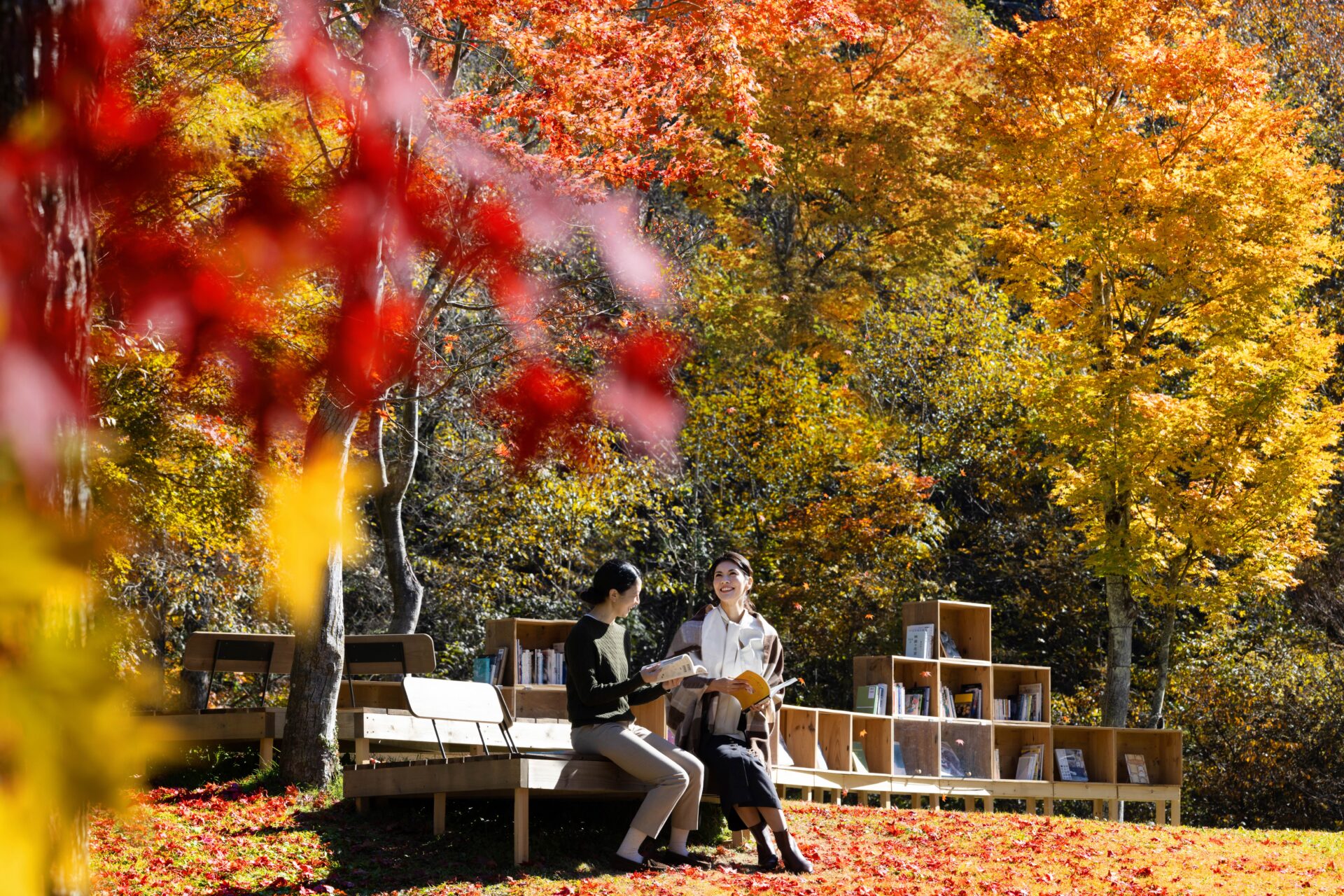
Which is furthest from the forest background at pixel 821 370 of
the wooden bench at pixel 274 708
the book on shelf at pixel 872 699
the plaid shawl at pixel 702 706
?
the book on shelf at pixel 872 699

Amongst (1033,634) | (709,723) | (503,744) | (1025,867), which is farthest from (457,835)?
(1033,634)

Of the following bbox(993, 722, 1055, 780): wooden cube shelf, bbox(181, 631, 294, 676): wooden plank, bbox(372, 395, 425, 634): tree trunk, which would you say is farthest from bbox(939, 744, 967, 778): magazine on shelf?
bbox(181, 631, 294, 676): wooden plank

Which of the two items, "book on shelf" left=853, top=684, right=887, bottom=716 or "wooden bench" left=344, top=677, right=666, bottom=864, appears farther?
"book on shelf" left=853, top=684, right=887, bottom=716

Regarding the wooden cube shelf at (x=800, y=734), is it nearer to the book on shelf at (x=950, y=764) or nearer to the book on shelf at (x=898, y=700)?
the book on shelf at (x=898, y=700)

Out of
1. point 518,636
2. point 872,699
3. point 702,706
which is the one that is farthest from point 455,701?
point 872,699

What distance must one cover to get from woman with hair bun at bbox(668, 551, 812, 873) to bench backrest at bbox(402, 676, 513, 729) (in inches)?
31.3

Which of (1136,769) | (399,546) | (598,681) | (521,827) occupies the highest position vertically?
(399,546)

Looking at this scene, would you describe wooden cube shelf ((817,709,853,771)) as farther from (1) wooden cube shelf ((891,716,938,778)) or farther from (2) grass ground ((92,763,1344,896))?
(2) grass ground ((92,763,1344,896))

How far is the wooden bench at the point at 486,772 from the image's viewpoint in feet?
18.1

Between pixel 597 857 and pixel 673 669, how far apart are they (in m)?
0.94

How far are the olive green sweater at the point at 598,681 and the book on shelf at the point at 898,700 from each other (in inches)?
182

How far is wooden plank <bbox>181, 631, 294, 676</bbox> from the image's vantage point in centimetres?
815

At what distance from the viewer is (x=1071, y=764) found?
10.8m

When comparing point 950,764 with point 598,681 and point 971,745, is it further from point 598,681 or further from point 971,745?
point 598,681
